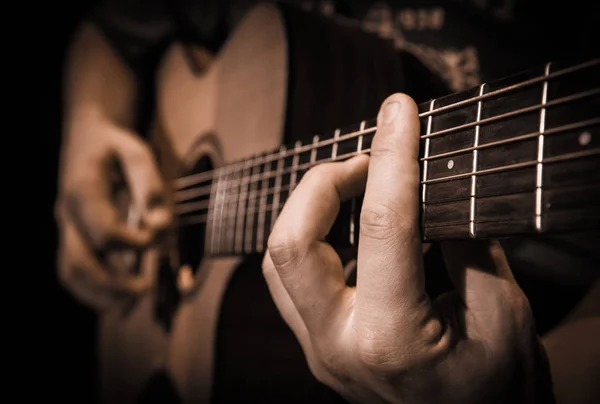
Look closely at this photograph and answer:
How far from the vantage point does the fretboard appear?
0.26 metres

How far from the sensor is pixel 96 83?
1191mm

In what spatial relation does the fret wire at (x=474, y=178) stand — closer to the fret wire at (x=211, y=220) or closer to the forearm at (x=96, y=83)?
the fret wire at (x=211, y=220)

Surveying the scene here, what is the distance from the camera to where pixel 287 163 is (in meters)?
0.50

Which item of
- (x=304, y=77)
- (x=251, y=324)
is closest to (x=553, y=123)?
(x=304, y=77)

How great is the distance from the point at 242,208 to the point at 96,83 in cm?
83

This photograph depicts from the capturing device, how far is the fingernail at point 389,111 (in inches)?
13.9

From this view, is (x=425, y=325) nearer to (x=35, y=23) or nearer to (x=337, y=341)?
(x=337, y=341)

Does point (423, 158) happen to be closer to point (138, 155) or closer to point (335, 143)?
point (335, 143)

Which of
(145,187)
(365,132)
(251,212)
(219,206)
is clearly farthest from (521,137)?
(145,187)

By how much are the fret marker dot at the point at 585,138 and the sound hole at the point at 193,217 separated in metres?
0.62

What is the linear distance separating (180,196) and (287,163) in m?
0.46

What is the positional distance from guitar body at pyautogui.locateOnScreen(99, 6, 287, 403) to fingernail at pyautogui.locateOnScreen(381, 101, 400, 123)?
0.26 m

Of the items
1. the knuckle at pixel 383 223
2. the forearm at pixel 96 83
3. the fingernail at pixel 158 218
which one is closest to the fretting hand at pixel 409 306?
the knuckle at pixel 383 223

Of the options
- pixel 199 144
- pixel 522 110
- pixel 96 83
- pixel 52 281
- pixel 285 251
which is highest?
pixel 96 83
